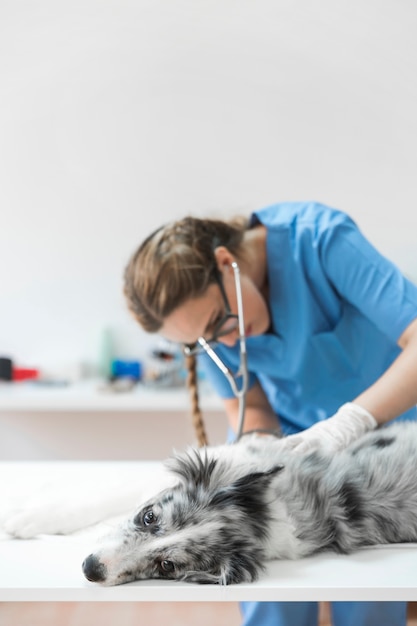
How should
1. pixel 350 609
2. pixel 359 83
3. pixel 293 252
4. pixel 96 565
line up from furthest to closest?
1. pixel 359 83
2. pixel 293 252
3. pixel 350 609
4. pixel 96 565

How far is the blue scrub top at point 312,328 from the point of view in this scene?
1.77 metres

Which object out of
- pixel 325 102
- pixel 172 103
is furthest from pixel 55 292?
pixel 325 102

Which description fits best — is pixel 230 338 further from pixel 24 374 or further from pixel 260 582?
pixel 24 374

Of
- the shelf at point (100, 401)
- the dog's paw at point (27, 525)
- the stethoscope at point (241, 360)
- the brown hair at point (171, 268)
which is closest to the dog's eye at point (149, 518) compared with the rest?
the dog's paw at point (27, 525)

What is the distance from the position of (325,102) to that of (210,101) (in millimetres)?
468

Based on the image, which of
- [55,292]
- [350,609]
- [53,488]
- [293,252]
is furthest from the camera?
[55,292]

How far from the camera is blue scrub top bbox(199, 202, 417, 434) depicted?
5.81 ft

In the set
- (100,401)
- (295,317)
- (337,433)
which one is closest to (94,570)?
(337,433)

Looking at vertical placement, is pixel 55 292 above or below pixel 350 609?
above

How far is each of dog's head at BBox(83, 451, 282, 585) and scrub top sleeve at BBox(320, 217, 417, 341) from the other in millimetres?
598

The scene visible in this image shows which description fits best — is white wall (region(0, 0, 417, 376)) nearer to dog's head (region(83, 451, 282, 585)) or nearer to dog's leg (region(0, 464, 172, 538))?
dog's leg (region(0, 464, 172, 538))

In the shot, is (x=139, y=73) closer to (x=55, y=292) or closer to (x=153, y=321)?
(x=55, y=292)

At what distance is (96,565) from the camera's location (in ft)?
3.44

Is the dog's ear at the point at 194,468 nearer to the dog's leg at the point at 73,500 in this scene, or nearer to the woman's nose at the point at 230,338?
the dog's leg at the point at 73,500
